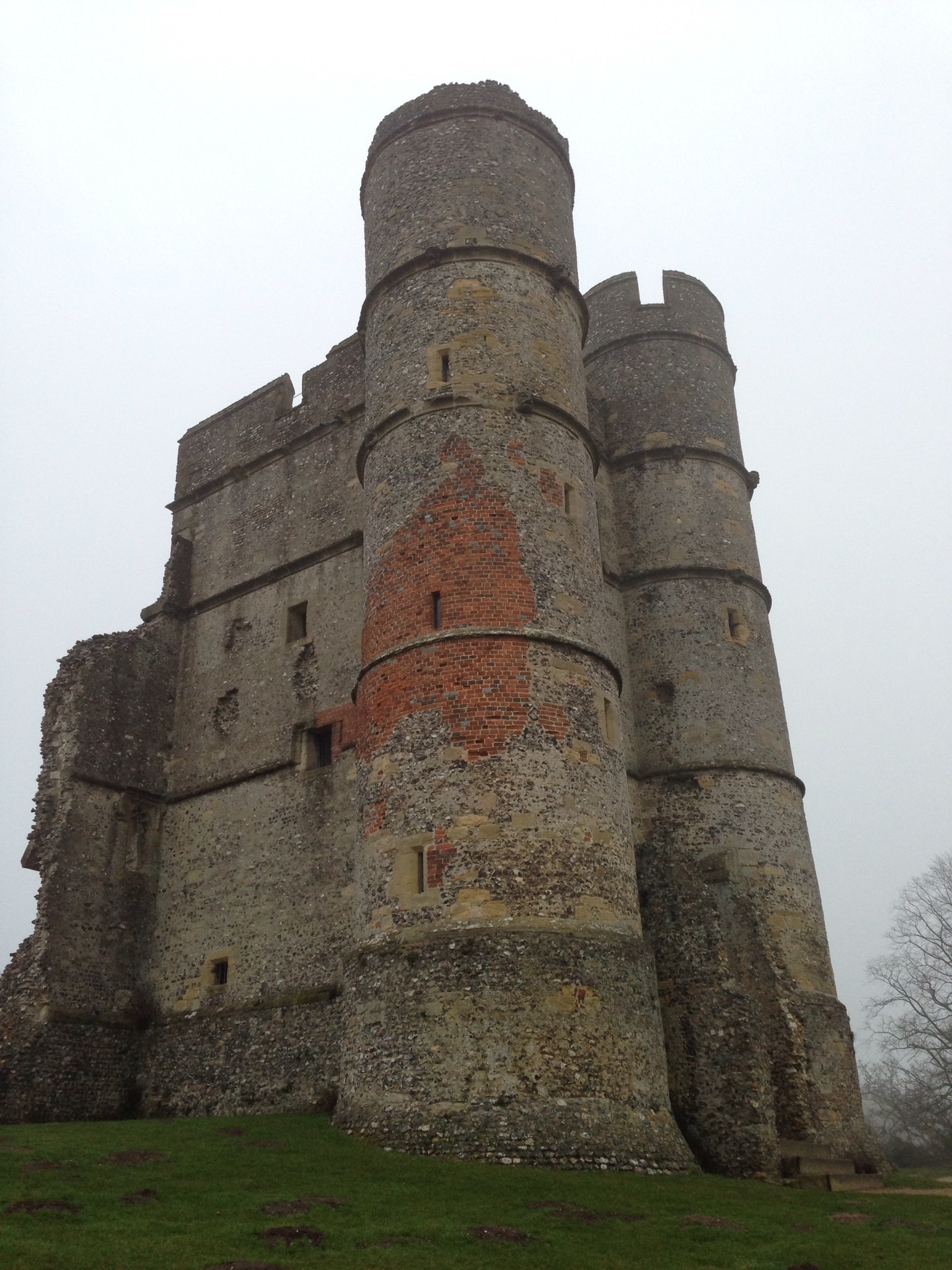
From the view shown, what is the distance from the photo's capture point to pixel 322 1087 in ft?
54.1

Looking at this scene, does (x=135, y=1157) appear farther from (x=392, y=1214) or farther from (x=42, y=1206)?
(x=392, y=1214)

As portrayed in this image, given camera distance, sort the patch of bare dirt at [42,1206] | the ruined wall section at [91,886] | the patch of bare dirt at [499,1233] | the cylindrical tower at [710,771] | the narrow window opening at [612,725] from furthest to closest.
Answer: the ruined wall section at [91,886]
the narrow window opening at [612,725]
the cylindrical tower at [710,771]
the patch of bare dirt at [42,1206]
the patch of bare dirt at [499,1233]

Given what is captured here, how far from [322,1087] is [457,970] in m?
4.64

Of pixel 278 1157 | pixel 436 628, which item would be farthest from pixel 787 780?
pixel 278 1157

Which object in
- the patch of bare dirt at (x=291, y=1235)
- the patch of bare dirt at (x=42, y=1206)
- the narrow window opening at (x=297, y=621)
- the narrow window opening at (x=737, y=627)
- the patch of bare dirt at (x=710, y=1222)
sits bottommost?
the patch of bare dirt at (x=710, y=1222)

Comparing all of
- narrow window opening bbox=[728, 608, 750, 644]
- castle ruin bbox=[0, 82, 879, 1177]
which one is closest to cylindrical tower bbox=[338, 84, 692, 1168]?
castle ruin bbox=[0, 82, 879, 1177]

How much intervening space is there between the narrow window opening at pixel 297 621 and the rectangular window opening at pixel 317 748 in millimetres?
2263

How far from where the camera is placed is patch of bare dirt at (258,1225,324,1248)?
8.95m

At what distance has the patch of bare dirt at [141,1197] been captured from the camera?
10.3 m

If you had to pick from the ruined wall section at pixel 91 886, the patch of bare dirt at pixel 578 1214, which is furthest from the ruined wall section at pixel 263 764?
the patch of bare dirt at pixel 578 1214

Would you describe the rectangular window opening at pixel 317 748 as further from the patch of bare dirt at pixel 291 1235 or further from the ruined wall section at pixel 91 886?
the patch of bare dirt at pixel 291 1235

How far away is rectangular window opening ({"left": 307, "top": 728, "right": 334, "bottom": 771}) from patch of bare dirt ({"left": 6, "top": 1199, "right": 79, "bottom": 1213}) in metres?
10.2

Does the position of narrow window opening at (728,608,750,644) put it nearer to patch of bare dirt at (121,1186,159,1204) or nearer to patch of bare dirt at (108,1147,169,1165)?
patch of bare dirt at (108,1147,169,1165)

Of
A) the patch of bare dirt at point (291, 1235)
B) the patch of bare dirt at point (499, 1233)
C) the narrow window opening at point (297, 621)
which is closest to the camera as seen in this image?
the patch of bare dirt at point (291, 1235)
